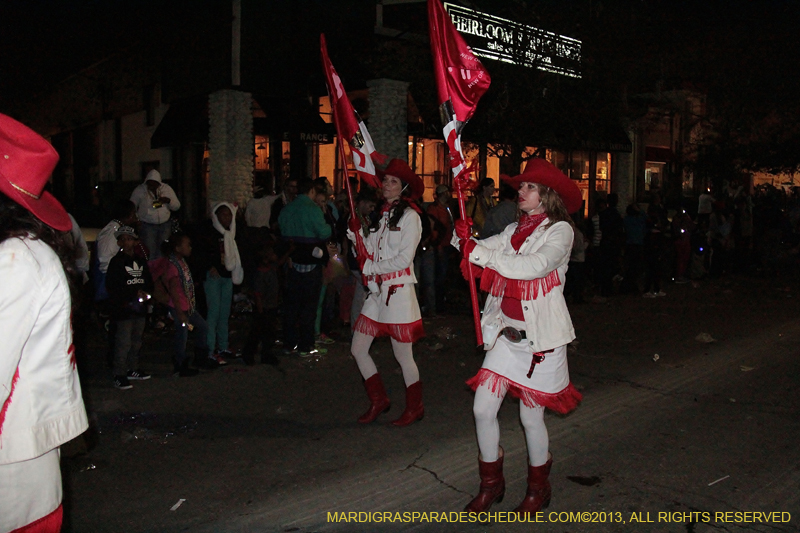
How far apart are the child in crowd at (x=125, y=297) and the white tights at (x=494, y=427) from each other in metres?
4.14

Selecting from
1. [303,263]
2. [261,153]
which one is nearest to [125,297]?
[303,263]

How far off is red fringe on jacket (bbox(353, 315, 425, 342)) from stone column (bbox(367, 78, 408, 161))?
12158mm

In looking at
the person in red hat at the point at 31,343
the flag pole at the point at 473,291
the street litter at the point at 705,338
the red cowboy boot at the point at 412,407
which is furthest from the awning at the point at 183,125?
the person in red hat at the point at 31,343

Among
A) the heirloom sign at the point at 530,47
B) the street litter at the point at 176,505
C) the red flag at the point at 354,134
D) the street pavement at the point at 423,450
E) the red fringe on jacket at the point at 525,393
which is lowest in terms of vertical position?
the street litter at the point at 176,505

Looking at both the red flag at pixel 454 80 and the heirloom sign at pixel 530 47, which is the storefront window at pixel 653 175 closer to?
the heirloom sign at pixel 530 47

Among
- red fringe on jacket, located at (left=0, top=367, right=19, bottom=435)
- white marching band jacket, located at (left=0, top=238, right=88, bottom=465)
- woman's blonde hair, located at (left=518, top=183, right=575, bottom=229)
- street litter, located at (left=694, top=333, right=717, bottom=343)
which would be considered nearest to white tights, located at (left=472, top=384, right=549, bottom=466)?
woman's blonde hair, located at (left=518, top=183, right=575, bottom=229)

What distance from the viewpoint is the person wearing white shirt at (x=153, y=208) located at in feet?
34.9

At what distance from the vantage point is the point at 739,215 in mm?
17812

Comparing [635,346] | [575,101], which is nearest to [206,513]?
[635,346]

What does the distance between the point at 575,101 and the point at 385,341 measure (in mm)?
8604

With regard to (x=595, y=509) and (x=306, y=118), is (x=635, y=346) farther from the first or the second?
(x=306, y=118)

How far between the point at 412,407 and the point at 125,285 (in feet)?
10.1

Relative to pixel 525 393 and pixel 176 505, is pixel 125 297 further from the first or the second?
pixel 525 393

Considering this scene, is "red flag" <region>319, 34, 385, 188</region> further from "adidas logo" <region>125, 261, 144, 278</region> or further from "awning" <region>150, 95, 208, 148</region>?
"awning" <region>150, 95, 208, 148</region>
